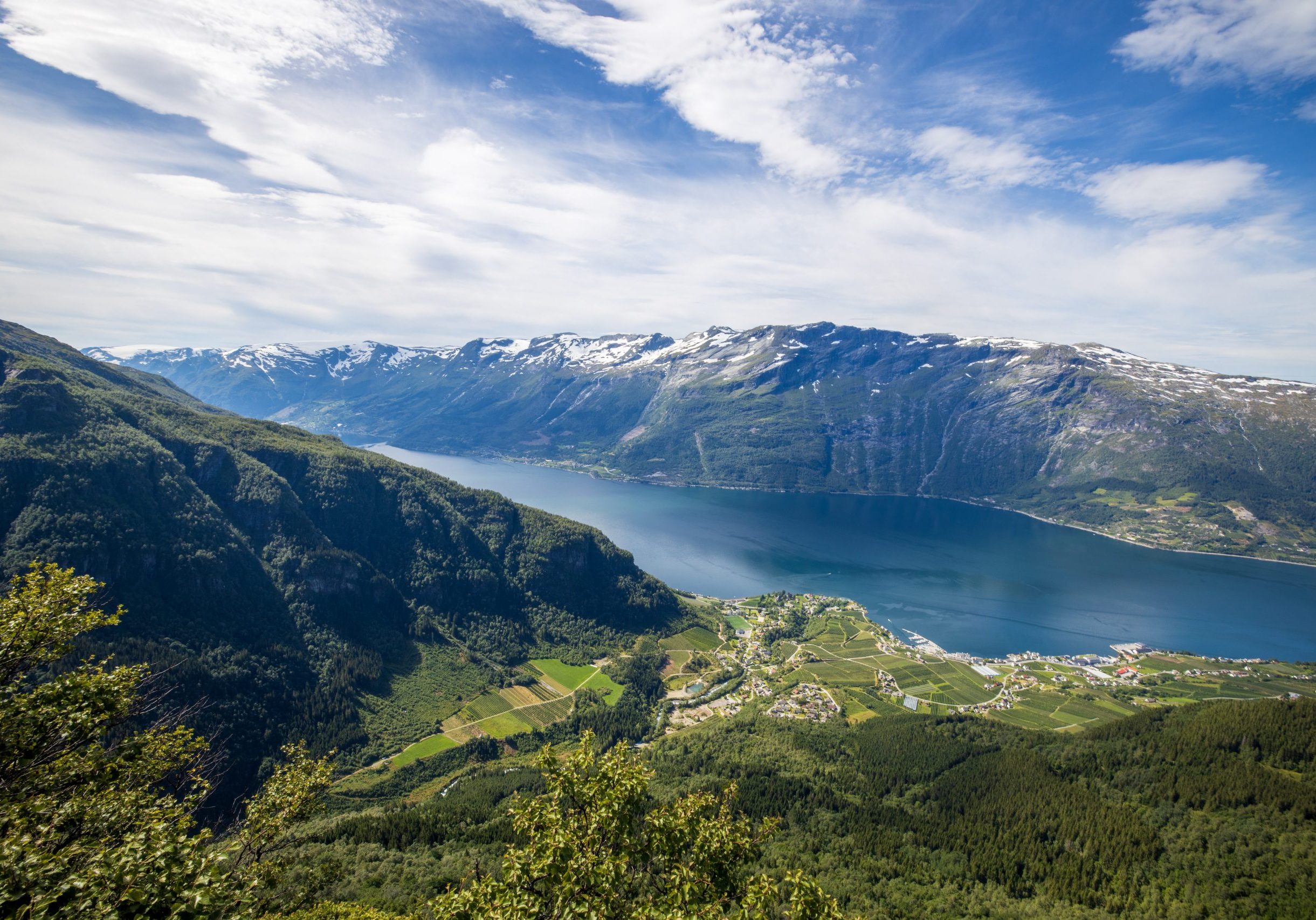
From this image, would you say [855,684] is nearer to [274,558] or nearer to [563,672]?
[563,672]

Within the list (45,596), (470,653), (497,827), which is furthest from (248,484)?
(45,596)

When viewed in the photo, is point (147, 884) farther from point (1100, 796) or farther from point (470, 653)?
point (470, 653)

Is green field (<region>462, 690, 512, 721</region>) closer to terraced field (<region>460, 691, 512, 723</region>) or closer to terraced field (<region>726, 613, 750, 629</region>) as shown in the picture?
terraced field (<region>460, 691, 512, 723</region>)

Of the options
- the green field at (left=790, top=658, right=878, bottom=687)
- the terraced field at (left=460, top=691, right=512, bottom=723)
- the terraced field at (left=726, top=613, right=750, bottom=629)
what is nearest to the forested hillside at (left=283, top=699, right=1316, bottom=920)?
the terraced field at (left=460, top=691, right=512, bottom=723)

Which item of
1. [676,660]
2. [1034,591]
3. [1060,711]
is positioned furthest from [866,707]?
[1034,591]

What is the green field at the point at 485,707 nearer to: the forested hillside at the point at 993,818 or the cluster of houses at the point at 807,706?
the forested hillside at the point at 993,818
